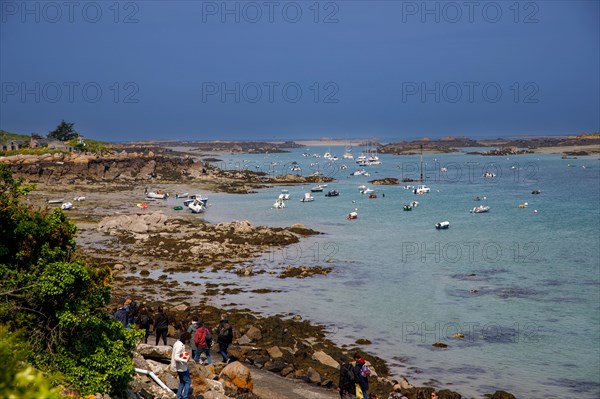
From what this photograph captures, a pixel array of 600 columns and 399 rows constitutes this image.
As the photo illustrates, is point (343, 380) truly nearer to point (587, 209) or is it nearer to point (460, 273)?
point (460, 273)

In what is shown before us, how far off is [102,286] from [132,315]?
8563mm

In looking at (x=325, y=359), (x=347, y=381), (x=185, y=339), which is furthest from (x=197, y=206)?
(x=347, y=381)

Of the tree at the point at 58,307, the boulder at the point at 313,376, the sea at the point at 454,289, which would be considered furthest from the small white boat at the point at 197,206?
the tree at the point at 58,307

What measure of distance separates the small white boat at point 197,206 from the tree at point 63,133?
80298 millimetres

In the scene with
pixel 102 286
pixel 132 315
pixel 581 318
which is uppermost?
pixel 102 286

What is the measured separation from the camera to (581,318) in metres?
29.8

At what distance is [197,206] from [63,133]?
3291 inches

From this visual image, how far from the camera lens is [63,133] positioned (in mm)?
136375

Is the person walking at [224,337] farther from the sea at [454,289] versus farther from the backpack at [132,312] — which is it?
the sea at [454,289]

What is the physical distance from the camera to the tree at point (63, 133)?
13600cm

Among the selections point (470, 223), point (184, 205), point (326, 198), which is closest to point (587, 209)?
point (470, 223)

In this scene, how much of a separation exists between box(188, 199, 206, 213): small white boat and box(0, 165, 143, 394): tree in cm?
5220

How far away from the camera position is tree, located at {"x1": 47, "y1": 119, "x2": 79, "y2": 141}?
136000 mm

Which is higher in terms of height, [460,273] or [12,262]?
[12,262]
